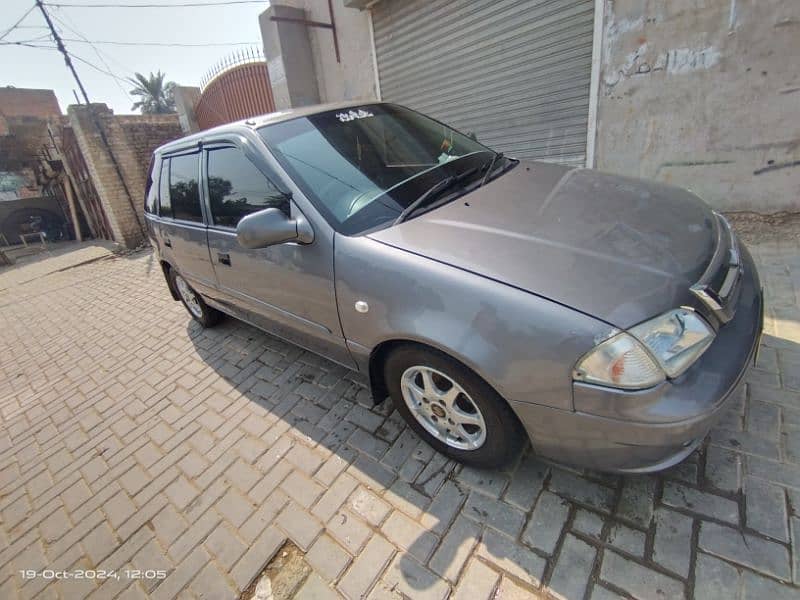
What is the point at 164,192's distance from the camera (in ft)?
11.4

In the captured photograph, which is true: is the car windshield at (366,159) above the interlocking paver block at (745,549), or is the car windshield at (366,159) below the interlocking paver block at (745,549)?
above

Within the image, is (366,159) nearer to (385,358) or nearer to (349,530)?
(385,358)

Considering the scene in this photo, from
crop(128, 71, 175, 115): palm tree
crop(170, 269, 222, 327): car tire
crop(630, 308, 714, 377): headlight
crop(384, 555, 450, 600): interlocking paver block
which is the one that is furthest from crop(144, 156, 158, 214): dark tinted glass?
crop(128, 71, 175, 115): palm tree

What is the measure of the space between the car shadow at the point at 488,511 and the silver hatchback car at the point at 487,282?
206 mm

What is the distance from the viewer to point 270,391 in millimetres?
2863

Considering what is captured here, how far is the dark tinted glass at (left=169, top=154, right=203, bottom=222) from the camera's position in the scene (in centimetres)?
295

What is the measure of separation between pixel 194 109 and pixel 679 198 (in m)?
11.6

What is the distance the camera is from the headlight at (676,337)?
1.32 metres

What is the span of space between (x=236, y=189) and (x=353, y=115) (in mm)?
952

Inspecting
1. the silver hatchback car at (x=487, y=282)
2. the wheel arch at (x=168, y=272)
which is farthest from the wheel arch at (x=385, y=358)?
the wheel arch at (x=168, y=272)

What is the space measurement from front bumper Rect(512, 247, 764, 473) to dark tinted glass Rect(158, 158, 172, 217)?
11.2ft

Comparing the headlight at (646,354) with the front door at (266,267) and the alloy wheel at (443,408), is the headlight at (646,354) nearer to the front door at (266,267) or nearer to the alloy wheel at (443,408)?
the alloy wheel at (443,408)

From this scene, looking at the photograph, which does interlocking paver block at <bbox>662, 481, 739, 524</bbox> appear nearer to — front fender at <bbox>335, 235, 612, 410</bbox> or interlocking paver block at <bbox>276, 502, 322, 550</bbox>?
front fender at <bbox>335, 235, 612, 410</bbox>

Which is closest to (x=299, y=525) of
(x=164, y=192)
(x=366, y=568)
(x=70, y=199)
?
(x=366, y=568)
